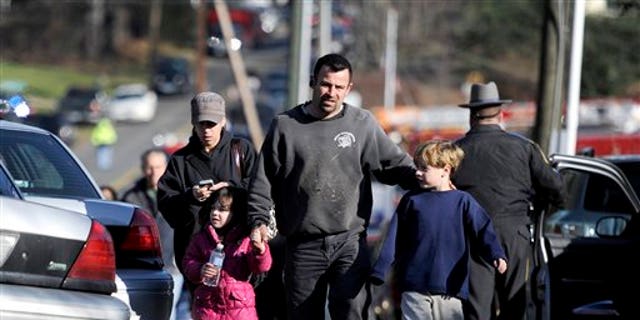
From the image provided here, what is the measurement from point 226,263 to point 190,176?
763 millimetres

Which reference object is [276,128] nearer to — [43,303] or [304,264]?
[304,264]

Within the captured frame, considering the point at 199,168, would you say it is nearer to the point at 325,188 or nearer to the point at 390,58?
the point at 325,188

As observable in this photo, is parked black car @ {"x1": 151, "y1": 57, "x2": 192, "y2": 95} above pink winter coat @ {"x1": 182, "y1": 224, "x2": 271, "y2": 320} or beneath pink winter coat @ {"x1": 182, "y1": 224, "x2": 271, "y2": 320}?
beneath

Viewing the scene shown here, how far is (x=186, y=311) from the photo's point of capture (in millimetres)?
9992

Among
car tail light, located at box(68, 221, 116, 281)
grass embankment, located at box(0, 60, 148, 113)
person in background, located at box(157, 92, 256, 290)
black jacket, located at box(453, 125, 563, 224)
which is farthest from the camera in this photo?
grass embankment, located at box(0, 60, 148, 113)

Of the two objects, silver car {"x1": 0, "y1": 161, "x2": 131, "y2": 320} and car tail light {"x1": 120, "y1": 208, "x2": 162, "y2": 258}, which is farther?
car tail light {"x1": 120, "y1": 208, "x2": 162, "y2": 258}


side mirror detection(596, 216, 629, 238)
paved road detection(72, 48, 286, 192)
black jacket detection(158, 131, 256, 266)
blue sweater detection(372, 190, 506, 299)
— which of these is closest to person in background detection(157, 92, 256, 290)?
black jacket detection(158, 131, 256, 266)

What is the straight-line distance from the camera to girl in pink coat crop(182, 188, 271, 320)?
7.83 m

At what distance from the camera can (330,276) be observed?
7.92m

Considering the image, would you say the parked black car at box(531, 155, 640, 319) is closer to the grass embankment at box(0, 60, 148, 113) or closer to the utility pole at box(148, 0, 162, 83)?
the grass embankment at box(0, 60, 148, 113)

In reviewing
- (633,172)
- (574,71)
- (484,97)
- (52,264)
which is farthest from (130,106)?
(52,264)

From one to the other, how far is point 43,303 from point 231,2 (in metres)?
74.5

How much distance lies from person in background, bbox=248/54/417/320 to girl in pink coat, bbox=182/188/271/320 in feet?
0.67

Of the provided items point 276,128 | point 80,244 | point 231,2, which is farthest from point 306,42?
point 231,2
